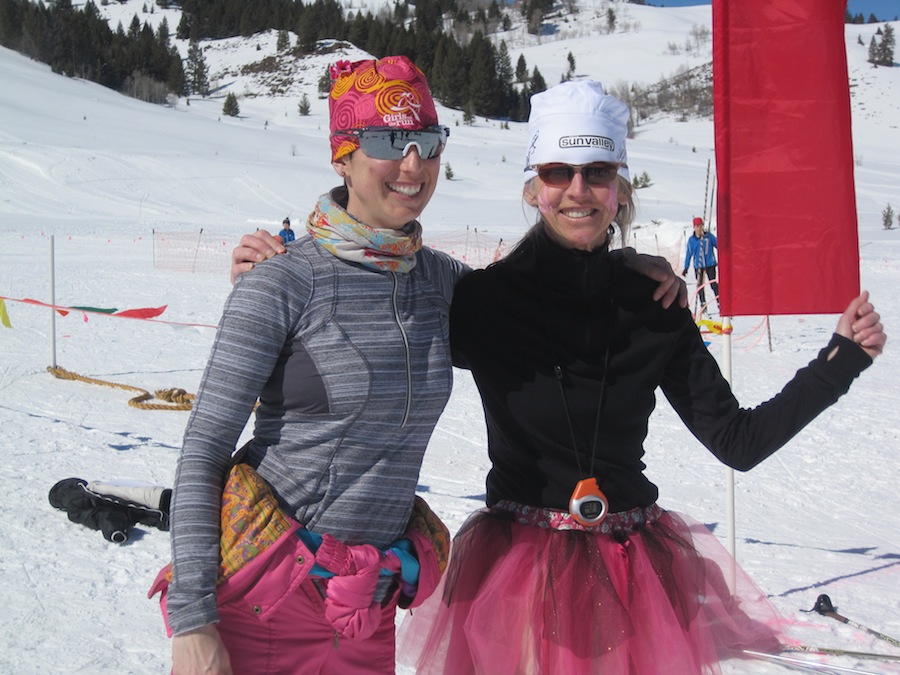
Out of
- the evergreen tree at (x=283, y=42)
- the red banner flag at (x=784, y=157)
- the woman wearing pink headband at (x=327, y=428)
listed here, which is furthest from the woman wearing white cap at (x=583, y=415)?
the evergreen tree at (x=283, y=42)

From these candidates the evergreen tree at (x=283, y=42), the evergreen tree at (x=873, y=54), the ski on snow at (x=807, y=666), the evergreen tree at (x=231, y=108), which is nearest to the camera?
the ski on snow at (x=807, y=666)

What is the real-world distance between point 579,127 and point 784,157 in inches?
51.4

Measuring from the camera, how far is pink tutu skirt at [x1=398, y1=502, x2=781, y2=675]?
187 centimetres

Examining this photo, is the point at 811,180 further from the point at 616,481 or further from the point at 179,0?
the point at 179,0

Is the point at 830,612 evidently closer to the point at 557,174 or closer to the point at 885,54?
the point at 557,174

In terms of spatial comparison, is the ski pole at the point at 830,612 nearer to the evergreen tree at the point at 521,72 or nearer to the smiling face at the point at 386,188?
the smiling face at the point at 386,188

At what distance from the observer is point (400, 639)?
90.9 inches

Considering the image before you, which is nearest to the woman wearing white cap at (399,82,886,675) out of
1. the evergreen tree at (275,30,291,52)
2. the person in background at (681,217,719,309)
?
the person in background at (681,217,719,309)

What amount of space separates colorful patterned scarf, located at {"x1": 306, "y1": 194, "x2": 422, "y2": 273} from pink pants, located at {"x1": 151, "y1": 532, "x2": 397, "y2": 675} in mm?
583

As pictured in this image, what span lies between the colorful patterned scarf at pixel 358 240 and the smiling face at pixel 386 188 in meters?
0.03

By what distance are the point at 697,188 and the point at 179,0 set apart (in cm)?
8742

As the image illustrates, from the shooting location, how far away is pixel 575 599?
1893 mm

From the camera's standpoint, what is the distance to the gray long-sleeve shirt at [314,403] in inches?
62.5

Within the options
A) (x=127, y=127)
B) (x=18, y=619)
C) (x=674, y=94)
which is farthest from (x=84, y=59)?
(x=18, y=619)
